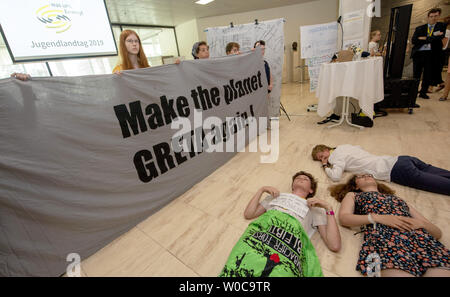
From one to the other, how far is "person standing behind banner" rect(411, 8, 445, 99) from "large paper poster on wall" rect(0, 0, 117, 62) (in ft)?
21.1

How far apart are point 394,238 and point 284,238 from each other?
602 millimetres

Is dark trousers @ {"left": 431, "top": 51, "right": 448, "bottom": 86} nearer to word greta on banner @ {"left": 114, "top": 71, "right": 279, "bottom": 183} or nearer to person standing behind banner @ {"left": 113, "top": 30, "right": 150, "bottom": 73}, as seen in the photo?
word greta on banner @ {"left": 114, "top": 71, "right": 279, "bottom": 183}

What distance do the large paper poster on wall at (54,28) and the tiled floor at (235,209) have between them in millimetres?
3527

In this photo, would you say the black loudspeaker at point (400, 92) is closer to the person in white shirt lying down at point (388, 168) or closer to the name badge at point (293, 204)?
the person in white shirt lying down at point (388, 168)

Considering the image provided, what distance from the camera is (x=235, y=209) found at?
69.8 inches

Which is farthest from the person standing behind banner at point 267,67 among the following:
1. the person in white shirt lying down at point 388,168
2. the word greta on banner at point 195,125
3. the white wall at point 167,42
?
the white wall at point 167,42

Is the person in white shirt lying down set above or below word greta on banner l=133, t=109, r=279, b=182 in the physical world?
below

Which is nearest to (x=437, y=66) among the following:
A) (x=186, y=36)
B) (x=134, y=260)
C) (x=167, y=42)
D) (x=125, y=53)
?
(x=125, y=53)

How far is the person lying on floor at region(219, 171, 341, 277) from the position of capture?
3.14 feet

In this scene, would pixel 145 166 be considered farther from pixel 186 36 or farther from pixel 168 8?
pixel 186 36

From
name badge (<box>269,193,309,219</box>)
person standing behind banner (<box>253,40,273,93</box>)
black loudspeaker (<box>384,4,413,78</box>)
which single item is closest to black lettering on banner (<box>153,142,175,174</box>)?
name badge (<box>269,193,309,219</box>)

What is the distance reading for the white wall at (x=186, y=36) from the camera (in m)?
9.60

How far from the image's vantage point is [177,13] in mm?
7672

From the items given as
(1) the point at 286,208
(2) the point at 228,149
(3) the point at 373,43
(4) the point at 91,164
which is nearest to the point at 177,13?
(3) the point at 373,43
